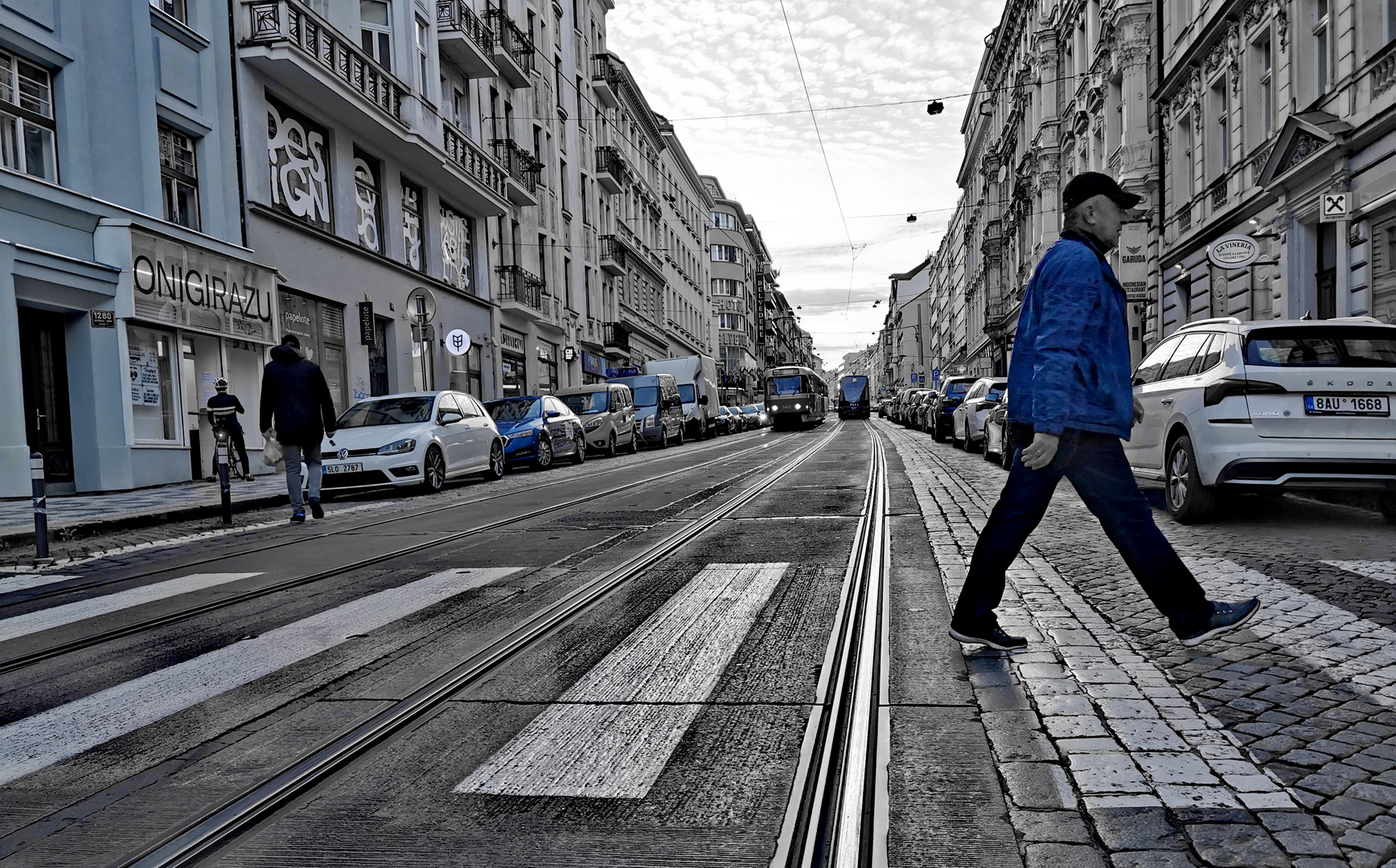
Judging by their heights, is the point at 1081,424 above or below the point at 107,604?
above

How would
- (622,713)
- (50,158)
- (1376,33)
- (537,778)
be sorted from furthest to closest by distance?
(1376,33)
(50,158)
(622,713)
(537,778)

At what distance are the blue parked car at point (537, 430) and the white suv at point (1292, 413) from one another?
13.2 metres

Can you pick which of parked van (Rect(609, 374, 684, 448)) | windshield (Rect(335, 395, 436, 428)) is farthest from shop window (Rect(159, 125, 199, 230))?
parked van (Rect(609, 374, 684, 448))

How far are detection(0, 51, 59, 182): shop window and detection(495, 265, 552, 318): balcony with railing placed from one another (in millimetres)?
18093

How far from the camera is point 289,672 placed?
409 cm

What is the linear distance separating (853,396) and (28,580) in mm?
62543

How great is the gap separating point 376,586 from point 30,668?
198 cm

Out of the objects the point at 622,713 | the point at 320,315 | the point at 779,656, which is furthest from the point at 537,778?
the point at 320,315

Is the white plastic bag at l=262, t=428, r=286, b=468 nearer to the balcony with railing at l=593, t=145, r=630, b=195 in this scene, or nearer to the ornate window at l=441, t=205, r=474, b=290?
the ornate window at l=441, t=205, r=474, b=290

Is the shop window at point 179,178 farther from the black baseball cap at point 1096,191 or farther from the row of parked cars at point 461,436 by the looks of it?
the black baseball cap at point 1096,191

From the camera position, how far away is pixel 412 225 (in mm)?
25547

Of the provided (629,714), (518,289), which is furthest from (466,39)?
(629,714)

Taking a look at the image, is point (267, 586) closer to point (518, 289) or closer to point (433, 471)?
point (433, 471)

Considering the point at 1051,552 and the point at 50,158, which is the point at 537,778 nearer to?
the point at 1051,552
